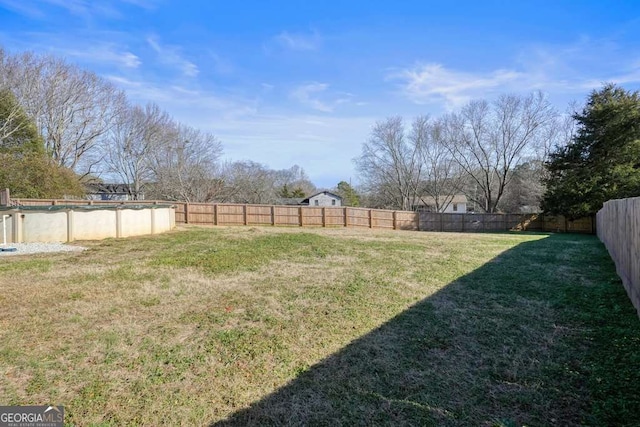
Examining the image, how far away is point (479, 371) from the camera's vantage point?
2.63m

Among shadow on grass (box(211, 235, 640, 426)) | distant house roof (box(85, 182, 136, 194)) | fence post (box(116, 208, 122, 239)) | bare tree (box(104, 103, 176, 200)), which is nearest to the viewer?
shadow on grass (box(211, 235, 640, 426))

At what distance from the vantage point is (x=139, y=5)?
842 cm

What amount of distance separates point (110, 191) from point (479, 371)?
123ft

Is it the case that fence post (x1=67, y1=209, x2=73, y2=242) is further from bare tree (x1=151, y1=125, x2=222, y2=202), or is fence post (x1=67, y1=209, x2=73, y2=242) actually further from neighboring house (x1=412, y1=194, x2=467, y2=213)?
neighboring house (x1=412, y1=194, x2=467, y2=213)

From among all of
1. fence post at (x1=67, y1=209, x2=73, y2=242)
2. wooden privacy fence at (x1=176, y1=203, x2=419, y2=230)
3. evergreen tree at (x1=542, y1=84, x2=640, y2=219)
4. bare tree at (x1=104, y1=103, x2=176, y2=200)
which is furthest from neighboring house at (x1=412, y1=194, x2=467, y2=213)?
fence post at (x1=67, y1=209, x2=73, y2=242)

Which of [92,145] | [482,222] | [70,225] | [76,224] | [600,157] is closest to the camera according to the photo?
[70,225]

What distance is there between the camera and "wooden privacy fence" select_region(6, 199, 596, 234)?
18016 millimetres

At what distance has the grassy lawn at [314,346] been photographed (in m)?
2.17

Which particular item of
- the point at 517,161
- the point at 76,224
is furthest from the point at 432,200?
the point at 76,224

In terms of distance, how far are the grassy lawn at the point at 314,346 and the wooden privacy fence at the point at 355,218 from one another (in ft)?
40.3

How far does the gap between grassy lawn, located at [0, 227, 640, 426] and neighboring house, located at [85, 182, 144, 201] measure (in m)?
28.2

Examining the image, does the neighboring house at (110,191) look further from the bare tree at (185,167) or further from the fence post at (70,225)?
the fence post at (70,225)

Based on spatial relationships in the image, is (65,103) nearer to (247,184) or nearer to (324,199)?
(247,184)

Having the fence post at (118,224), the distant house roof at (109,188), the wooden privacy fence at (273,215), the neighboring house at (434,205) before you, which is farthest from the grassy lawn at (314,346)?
the neighboring house at (434,205)
